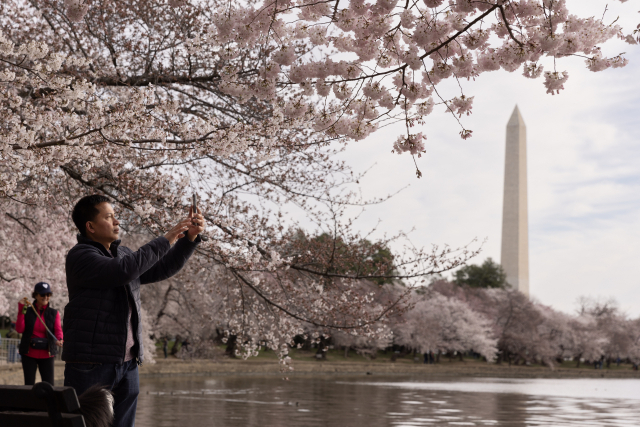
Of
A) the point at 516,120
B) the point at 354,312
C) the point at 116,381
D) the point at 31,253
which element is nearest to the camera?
the point at 116,381

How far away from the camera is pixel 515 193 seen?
172 feet

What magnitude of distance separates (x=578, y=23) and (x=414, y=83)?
134cm

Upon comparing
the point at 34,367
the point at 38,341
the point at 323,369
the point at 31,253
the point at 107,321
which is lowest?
the point at 323,369

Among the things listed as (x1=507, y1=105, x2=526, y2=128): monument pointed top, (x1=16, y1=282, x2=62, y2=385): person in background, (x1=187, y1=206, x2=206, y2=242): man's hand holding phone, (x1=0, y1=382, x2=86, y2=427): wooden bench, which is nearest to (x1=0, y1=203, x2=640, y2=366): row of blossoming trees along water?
(x1=16, y1=282, x2=62, y2=385): person in background

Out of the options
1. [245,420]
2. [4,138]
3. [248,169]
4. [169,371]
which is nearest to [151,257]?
[4,138]

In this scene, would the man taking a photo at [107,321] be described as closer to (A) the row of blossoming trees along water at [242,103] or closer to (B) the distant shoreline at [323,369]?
(A) the row of blossoming trees along water at [242,103]

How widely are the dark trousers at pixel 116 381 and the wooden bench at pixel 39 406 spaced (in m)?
0.86

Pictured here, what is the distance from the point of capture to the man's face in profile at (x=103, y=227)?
3.99 metres

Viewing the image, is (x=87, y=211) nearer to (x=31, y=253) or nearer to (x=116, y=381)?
(x=116, y=381)

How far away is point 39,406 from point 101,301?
1111 millimetres

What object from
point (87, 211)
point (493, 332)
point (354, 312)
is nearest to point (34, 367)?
point (354, 312)

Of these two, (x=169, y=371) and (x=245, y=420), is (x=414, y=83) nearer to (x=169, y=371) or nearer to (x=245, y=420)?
(x=245, y=420)

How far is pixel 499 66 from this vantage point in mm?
6109

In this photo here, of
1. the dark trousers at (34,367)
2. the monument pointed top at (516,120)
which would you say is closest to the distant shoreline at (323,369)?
the monument pointed top at (516,120)
